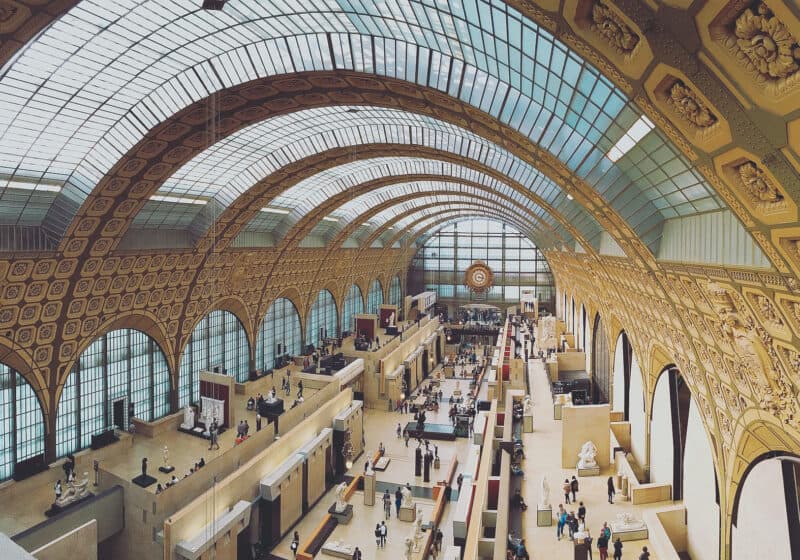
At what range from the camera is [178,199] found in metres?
29.2

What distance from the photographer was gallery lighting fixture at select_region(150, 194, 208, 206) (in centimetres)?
2773

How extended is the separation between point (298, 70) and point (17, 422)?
19838 millimetres

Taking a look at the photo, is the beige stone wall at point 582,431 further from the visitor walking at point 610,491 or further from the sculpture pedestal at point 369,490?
the sculpture pedestal at point 369,490

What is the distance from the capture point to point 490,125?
698 inches

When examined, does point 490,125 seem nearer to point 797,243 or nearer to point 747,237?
point 747,237

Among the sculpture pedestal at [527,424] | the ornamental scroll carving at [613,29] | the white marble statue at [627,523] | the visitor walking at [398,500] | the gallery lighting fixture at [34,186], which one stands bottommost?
the visitor walking at [398,500]

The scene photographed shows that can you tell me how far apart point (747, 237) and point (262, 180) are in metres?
Answer: 25.7

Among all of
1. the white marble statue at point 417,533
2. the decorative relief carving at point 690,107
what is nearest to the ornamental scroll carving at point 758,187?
the decorative relief carving at point 690,107

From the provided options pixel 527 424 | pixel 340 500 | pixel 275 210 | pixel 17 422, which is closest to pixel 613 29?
pixel 527 424

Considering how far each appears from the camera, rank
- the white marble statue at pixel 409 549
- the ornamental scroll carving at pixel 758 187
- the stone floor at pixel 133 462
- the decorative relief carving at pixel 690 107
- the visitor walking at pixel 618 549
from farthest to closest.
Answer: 1. the white marble statue at pixel 409 549
2. the stone floor at pixel 133 462
3. the visitor walking at pixel 618 549
4. the ornamental scroll carving at pixel 758 187
5. the decorative relief carving at pixel 690 107

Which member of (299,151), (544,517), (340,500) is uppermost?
(299,151)

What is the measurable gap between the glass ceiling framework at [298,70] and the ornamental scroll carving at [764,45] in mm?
4425

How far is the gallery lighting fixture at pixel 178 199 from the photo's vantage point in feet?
91.0

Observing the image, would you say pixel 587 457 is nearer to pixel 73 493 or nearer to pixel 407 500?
pixel 407 500
